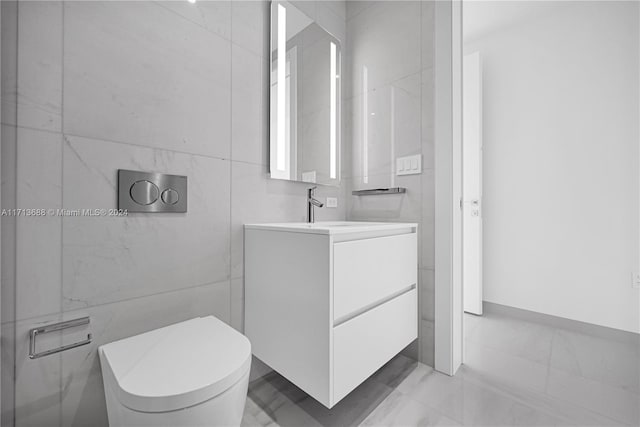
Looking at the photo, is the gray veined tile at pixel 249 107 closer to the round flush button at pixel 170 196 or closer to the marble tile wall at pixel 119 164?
the marble tile wall at pixel 119 164

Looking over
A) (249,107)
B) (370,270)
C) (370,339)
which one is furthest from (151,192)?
(370,339)

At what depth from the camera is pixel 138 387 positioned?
2.22ft

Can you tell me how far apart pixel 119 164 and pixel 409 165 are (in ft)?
4.64

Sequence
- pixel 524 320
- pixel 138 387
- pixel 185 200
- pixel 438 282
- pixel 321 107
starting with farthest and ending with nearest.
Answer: pixel 524 320 → pixel 321 107 → pixel 438 282 → pixel 185 200 → pixel 138 387

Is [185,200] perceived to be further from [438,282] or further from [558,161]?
[558,161]

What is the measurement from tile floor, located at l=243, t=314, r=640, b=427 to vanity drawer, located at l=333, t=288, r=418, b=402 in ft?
0.66

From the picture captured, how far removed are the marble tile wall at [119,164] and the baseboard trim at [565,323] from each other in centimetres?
226

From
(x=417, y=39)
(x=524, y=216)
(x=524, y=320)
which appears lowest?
(x=524, y=320)

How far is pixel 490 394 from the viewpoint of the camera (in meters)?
1.34

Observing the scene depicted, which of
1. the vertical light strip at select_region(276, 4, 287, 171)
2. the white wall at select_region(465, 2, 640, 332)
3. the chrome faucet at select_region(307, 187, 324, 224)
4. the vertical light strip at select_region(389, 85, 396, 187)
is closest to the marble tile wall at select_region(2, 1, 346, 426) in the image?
the vertical light strip at select_region(276, 4, 287, 171)

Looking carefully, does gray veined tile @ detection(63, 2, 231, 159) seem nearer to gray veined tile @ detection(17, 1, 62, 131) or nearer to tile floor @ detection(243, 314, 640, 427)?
gray veined tile @ detection(17, 1, 62, 131)

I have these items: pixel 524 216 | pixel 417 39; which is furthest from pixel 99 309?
pixel 524 216

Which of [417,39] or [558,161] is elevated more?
[417,39]

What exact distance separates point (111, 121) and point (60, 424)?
3.35 ft
